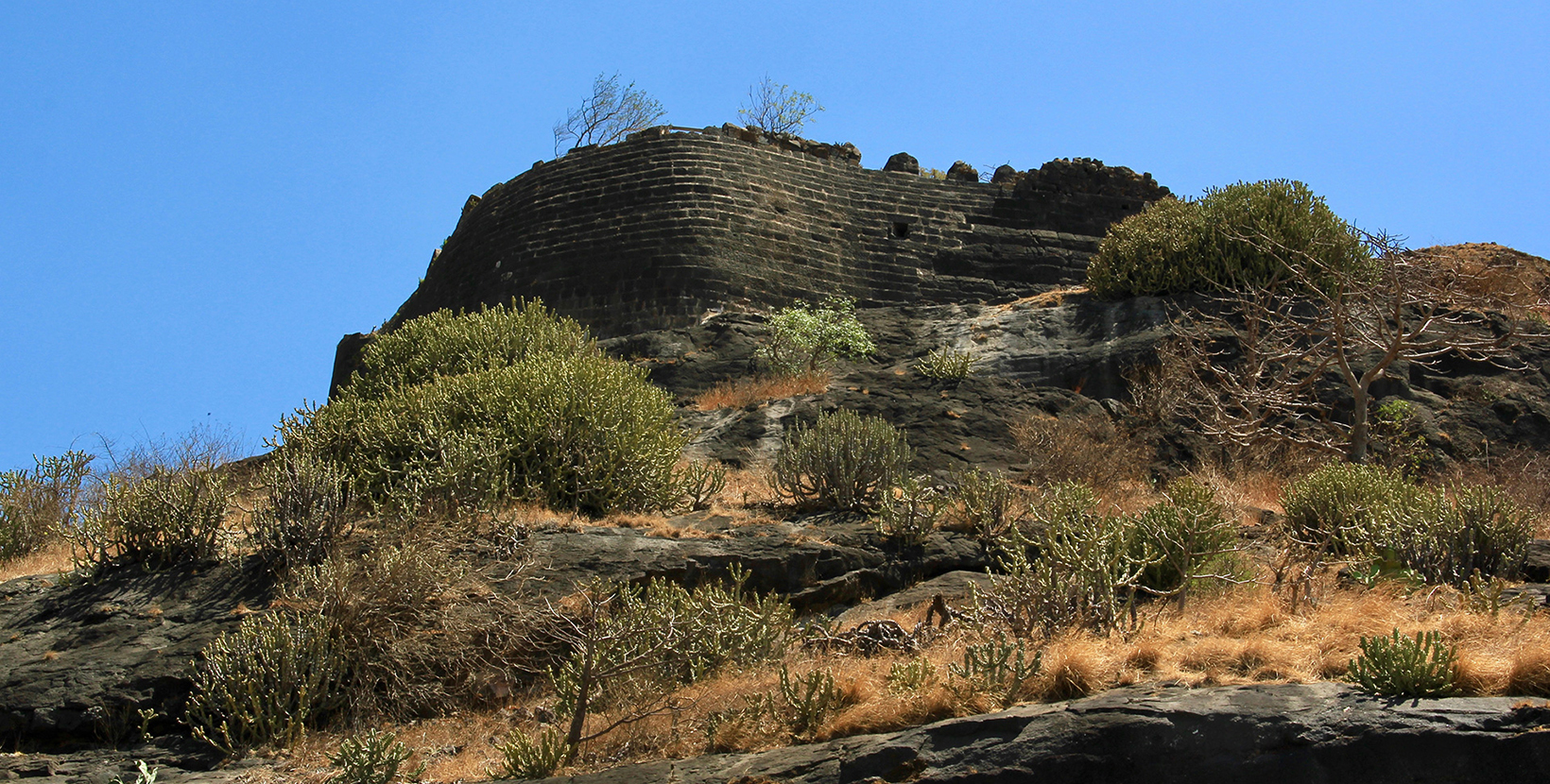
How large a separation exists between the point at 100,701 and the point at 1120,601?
6.31 metres

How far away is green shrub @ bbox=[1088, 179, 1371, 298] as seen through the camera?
1529cm

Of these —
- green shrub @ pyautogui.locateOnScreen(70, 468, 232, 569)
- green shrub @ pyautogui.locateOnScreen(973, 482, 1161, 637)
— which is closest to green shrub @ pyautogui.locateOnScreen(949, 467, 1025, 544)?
green shrub @ pyautogui.locateOnScreen(973, 482, 1161, 637)

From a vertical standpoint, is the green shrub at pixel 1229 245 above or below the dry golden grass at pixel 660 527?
above

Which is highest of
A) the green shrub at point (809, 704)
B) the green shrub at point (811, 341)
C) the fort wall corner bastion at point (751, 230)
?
the fort wall corner bastion at point (751, 230)

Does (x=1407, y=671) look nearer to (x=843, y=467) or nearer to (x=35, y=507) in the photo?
(x=843, y=467)

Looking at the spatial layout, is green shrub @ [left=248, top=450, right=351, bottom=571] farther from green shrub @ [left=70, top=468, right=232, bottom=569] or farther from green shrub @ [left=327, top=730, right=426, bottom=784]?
green shrub @ [left=327, top=730, right=426, bottom=784]

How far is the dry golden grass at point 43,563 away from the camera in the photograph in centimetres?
941

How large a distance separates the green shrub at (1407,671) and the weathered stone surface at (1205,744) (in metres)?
0.10

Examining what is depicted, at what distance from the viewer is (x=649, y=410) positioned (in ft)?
36.8

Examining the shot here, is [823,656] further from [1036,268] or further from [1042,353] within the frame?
[1036,268]

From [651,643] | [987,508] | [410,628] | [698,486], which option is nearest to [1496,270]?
[987,508]

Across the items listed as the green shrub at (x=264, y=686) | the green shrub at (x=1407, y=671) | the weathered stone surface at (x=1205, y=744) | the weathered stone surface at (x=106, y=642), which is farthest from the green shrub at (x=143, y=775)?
the green shrub at (x=1407, y=671)

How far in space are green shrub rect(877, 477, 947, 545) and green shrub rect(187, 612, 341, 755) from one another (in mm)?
4076

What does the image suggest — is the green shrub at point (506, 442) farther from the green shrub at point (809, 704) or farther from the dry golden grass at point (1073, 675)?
the dry golden grass at point (1073, 675)
